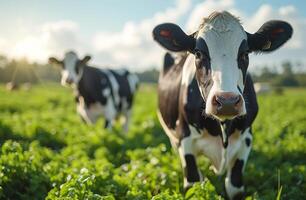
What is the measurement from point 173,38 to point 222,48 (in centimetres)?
72

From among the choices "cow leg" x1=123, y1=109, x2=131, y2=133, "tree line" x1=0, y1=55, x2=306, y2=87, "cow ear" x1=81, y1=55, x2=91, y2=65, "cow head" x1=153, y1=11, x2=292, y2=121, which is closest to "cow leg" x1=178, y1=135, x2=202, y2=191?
"cow head" x1=153, y1=11, x2=292, y2=121

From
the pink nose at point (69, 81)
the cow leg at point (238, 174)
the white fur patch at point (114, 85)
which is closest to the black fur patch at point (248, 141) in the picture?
the cow leg at point (238, 174)

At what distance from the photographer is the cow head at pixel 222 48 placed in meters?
3.61

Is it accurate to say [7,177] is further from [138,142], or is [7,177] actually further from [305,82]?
[305,82]

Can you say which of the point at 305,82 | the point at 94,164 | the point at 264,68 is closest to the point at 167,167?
the point at 94,164

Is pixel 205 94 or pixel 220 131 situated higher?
pixel 205 94

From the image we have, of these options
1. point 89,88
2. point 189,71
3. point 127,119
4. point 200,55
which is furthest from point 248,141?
point 127,119

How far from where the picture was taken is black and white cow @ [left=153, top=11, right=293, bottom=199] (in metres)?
3.76

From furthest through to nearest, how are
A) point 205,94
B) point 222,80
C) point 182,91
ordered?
point 182,91 < point 205,94 < point 222,80

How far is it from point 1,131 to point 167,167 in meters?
5.69

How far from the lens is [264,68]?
125438 millimetres

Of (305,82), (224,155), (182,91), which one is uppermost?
(182,91)

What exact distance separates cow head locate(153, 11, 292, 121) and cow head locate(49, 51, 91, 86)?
763cm

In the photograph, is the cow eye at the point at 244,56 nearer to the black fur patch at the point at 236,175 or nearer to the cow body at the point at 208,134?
the cow body at the point at 208,134
